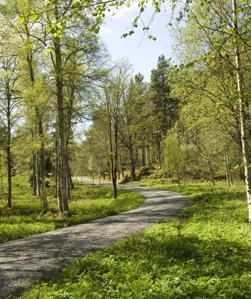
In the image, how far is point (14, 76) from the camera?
66.9 feet

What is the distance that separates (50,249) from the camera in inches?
329

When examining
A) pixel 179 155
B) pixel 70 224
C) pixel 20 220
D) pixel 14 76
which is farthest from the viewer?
pixel 179 155

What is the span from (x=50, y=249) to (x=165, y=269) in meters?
3.98

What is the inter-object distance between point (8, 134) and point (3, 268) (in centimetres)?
1649

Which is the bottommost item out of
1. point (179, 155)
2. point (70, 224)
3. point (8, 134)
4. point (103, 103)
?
point (70, 224)

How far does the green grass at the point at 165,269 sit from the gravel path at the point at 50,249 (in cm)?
58

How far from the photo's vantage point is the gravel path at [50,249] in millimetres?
6223

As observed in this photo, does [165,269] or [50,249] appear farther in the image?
[50,249]

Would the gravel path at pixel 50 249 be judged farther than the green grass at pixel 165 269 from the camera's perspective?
Yes

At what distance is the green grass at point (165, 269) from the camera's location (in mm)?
5070

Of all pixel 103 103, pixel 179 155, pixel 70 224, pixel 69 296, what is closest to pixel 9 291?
pixel 69 296

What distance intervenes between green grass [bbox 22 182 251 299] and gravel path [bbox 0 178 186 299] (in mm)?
582

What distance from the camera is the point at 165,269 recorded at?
6.03 metres

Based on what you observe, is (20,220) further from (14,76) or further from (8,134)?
(14,76)
